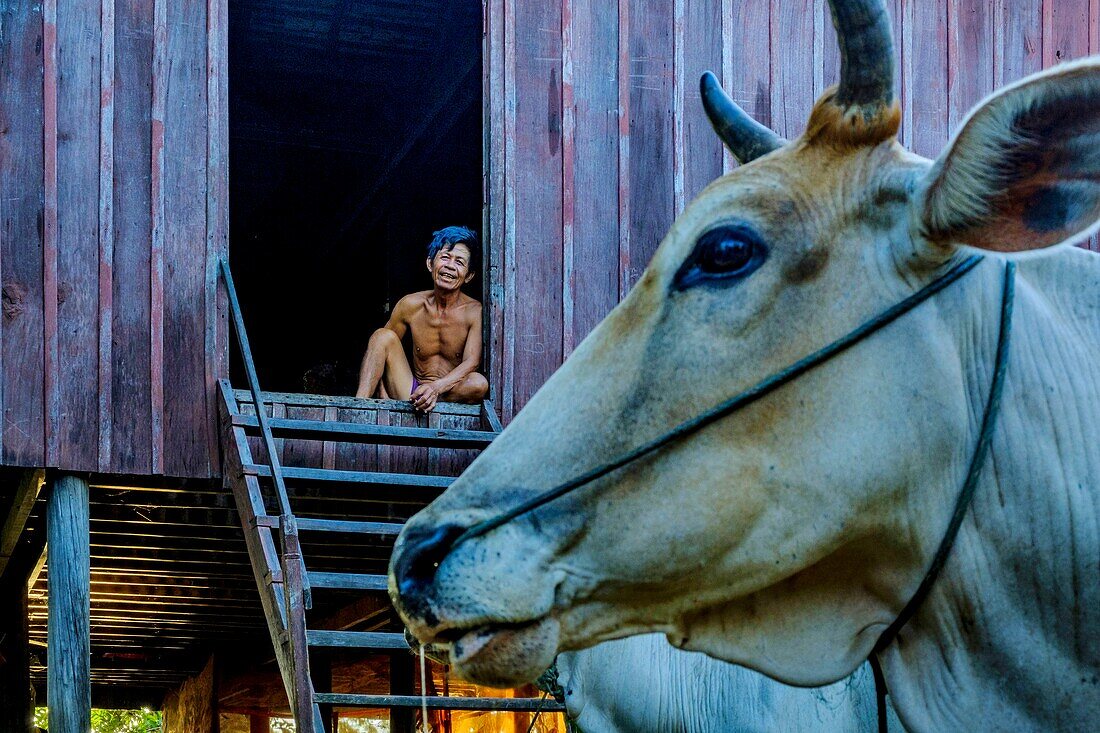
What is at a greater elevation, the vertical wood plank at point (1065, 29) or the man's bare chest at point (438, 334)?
the vertical wood plank at point (1065, 29)

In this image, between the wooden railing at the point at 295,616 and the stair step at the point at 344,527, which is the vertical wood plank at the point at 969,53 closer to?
the stair step at the point at 344,527

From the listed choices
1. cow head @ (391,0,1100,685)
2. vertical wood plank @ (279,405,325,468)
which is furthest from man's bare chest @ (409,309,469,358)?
cow head @ (391,0,1100,685)

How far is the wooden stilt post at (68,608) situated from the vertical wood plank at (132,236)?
1.26 ft

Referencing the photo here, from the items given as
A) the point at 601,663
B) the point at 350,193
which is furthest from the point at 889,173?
the point at 350,193

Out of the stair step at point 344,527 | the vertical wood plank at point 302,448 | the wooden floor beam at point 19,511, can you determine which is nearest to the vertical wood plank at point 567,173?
the vertical wood plank at point 302,448

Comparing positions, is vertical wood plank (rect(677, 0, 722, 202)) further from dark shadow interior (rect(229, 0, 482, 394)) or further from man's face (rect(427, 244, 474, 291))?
dark shadow interior (rect(229, 0, 482, 394))

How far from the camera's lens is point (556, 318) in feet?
31.2

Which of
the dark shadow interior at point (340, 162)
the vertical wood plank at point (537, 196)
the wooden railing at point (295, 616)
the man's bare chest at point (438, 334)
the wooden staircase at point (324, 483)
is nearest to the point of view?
the wooden railing at point (295, 616)

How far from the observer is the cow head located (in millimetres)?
→ 2430

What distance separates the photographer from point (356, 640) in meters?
A: 7.23

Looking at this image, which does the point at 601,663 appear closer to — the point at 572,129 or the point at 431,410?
the point at 431,410

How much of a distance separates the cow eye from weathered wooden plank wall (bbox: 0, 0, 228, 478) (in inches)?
247

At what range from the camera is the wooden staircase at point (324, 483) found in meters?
6.97

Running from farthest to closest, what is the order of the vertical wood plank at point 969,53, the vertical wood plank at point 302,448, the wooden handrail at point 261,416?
the vertical wood plank at point 969,53 < the vertical wood plank at point 302,448 < the wooden handrail at point 261,416
